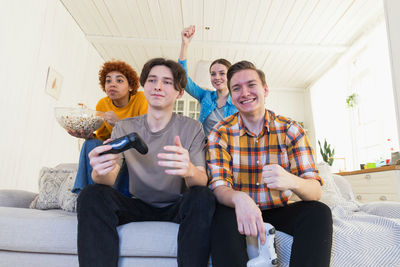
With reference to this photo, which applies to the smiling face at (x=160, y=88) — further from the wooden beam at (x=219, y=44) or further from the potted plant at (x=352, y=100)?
the potted plant at (x=352, y=100)

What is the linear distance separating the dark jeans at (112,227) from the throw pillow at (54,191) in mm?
685

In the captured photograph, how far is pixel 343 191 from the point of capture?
1875 mm

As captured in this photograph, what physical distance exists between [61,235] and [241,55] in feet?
13.8

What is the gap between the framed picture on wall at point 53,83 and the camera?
129 inches

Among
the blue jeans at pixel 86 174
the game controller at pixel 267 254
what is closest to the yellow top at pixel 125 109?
the blue jeans at pixel 86 174

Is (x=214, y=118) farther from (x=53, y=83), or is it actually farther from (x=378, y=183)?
(x=53, y=83)

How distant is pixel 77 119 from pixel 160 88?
49 centimetres

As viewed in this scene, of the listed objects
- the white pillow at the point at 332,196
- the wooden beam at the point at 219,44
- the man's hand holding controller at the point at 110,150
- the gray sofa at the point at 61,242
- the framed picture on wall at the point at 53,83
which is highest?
the wooden beam at the point at 219,44

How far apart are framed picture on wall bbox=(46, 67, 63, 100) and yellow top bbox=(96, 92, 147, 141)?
5.68 ft

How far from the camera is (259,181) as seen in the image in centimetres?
121

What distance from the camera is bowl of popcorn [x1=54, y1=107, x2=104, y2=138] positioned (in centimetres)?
144

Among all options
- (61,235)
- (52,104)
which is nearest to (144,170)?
(61,235)

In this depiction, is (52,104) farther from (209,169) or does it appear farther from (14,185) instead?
(209,169)

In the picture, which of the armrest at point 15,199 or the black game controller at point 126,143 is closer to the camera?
the black game controller at point 126,143
